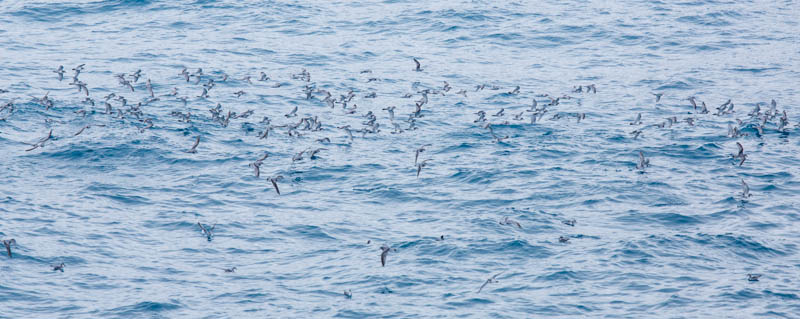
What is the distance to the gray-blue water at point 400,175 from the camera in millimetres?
29328

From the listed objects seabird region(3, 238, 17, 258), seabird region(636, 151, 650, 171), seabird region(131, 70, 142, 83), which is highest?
seabird region(131, 70, 142, 83)

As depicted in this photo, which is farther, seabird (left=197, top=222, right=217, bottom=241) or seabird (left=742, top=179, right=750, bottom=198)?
seabird (left=742, top=179, right=750, bottom=198)

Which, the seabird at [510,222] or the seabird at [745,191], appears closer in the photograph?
the seabird at [510,222]

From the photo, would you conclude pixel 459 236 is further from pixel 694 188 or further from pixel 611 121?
pixel 611 121

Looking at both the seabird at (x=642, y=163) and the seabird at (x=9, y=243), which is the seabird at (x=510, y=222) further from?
the seabird at (x=9, y=243)

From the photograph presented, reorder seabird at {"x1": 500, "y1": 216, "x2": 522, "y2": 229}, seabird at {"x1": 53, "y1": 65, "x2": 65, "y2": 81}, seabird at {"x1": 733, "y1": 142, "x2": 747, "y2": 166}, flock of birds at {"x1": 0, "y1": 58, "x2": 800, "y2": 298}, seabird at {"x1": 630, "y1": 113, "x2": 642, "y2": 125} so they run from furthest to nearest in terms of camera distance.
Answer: seabird at {"x1": 53, "y1": 65, "x2": 65, "y2": 81}, seabird at {"x1": 630, "y1": 113, "x2": 642, "y2": 125}, flock of birds at {"x1": 0, "y1": 58, "x2": 800, "y2": 298}, seabird at {"x1": 733, "y1": 142, "x2": 747, "y2": 166}, seabird at {"x1": 500, "y1": 216, "x2": 522, "y2": 229}

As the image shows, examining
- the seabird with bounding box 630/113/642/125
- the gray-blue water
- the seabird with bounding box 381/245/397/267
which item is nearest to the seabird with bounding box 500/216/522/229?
the gray-blue water

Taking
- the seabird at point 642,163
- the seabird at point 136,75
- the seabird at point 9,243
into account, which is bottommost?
the seabird at point 642,163

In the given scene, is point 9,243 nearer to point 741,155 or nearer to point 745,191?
point 745,191

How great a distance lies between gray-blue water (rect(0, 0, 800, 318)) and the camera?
1155 inches

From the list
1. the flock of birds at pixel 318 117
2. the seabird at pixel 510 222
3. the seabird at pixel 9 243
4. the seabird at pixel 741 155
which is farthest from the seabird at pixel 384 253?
the seabird at pixel 741 155

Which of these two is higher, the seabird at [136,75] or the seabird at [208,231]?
the seabird at [136,75]

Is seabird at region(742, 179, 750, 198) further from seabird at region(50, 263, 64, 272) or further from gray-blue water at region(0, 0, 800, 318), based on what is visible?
seabird at region(50, 263, 64, 272)

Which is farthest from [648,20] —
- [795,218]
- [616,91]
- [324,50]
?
[795,218]
